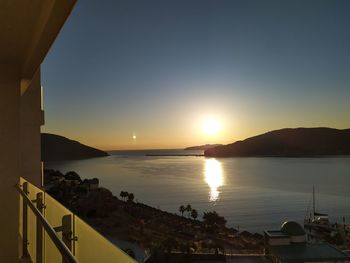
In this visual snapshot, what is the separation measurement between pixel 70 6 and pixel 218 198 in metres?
61.5

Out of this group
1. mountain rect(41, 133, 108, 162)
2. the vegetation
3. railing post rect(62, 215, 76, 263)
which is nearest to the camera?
railing post rect(62, 215, 76, 263)

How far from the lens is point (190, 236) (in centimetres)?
3728

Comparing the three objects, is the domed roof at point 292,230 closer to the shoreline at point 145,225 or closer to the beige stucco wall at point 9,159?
the beige stucco wall at point 9,159

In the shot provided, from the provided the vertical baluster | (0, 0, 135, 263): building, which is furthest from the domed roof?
the vertical baluster

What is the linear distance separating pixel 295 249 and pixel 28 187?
13682 mm

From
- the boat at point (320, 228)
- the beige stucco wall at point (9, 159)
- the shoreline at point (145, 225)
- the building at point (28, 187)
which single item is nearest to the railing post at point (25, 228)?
the building at point (28, 187)

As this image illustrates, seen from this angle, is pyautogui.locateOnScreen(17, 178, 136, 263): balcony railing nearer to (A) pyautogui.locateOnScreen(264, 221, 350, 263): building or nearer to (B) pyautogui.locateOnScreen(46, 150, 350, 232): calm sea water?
(A) pyautogui.locateOnScreen(264, 221, 350, 263): building

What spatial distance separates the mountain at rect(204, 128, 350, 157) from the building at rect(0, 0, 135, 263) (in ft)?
402

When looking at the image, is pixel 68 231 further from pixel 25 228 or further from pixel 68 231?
pixel 25 228

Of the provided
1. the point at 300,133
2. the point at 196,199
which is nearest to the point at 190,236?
the point at 196,199

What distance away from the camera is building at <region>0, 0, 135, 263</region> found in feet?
3.57

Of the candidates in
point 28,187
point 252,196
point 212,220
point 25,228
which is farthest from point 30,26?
point 252,196

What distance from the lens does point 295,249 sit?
14086 mm

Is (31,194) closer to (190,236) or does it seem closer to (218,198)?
(190,236)
